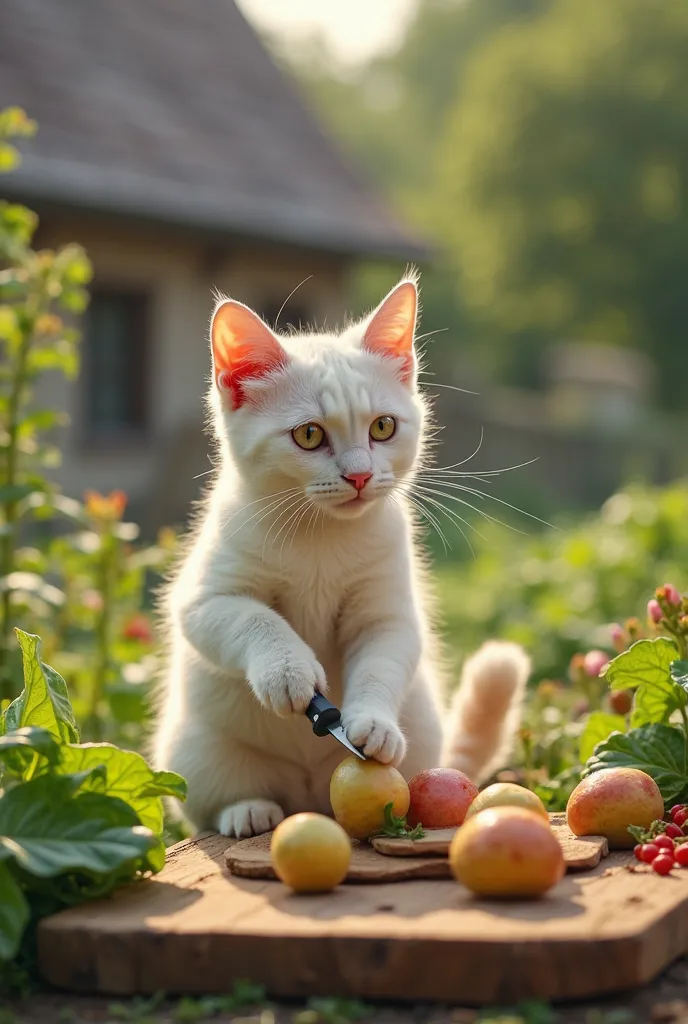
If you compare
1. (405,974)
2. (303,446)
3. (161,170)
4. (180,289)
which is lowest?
(405,974)

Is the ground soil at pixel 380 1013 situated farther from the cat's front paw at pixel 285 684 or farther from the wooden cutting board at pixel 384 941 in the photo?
the cat's front paw at pixel 285 684

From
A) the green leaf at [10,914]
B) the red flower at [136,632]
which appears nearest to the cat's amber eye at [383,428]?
the green leaf at [10,914]

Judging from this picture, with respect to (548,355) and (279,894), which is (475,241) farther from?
(279,894)

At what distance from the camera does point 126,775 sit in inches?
118

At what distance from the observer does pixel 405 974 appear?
253 centimetres

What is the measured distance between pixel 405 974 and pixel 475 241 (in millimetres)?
29229

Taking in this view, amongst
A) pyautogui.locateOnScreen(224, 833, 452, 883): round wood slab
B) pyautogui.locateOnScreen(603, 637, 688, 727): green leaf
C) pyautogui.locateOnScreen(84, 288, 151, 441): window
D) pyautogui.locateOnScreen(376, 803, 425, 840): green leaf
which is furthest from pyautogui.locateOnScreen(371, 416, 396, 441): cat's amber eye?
pyautogui.locateOnScreen(84, 288, 151, 441): window

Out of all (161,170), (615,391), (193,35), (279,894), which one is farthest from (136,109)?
(615,391)

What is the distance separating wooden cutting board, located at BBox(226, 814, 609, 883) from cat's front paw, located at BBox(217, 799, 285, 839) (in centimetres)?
28

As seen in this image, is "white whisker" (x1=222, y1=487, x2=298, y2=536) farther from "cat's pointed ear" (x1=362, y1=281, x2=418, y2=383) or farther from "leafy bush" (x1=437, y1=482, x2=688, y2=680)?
"leafy bush" (x1=437, y1=482, x2=688, y2=680)

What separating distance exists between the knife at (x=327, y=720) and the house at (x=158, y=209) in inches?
302

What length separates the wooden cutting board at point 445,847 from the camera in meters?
2.99

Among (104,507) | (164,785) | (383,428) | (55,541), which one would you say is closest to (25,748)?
(164,785)

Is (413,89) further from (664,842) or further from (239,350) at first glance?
(664,842)
